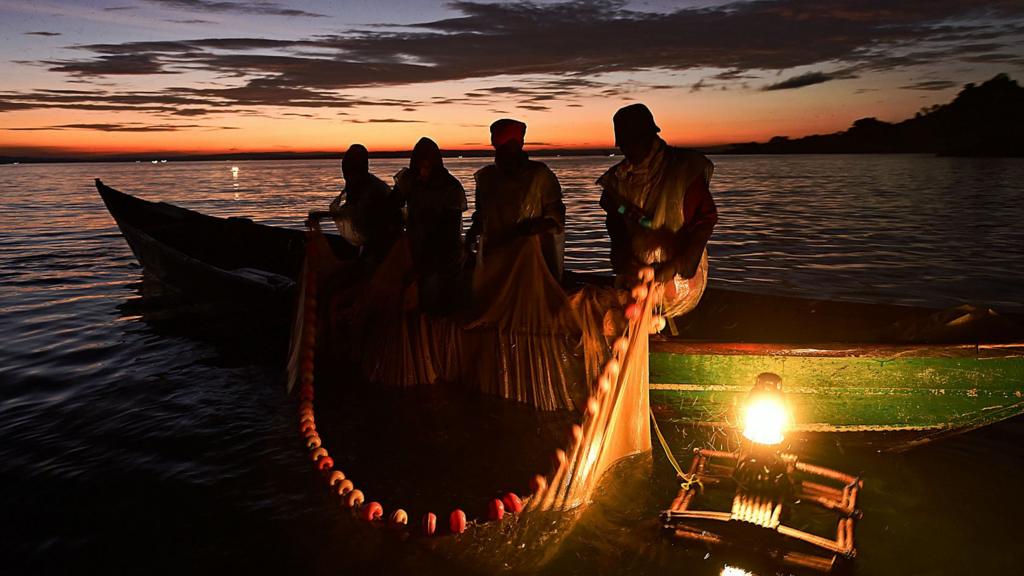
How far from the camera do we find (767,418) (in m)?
4.24

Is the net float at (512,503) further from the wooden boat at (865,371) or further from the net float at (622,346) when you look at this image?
the wooden boat at (865,371)

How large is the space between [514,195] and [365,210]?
2392mm

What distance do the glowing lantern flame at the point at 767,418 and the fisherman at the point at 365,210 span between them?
4.69 m

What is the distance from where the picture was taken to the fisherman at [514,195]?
6.12 m

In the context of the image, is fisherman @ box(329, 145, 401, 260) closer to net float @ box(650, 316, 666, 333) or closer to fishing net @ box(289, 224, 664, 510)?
fishing net @ box(289, 224, 664, 510)

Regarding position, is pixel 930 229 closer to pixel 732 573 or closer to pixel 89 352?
pixel 732 573

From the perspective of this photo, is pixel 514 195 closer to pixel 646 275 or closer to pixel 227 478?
pixel 646 275

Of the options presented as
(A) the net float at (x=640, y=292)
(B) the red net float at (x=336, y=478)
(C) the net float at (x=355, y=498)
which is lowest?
(C) the net float at (x=355, y=498)

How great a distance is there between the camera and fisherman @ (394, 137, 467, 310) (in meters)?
7.25

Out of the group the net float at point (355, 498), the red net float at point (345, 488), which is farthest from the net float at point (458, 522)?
the red net float at point (345, 488)

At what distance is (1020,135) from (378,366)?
10088 cm

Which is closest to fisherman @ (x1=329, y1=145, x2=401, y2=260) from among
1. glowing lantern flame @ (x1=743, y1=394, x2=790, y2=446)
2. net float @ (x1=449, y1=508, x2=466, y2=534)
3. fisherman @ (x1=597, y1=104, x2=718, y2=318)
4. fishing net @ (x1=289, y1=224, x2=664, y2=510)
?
fishing net @ (x1=289, y1=224, x2=664, y2=510)

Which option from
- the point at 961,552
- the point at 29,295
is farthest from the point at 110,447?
the point at 29,295

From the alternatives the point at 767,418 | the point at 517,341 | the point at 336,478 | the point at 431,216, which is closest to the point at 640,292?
the point at 767,418
